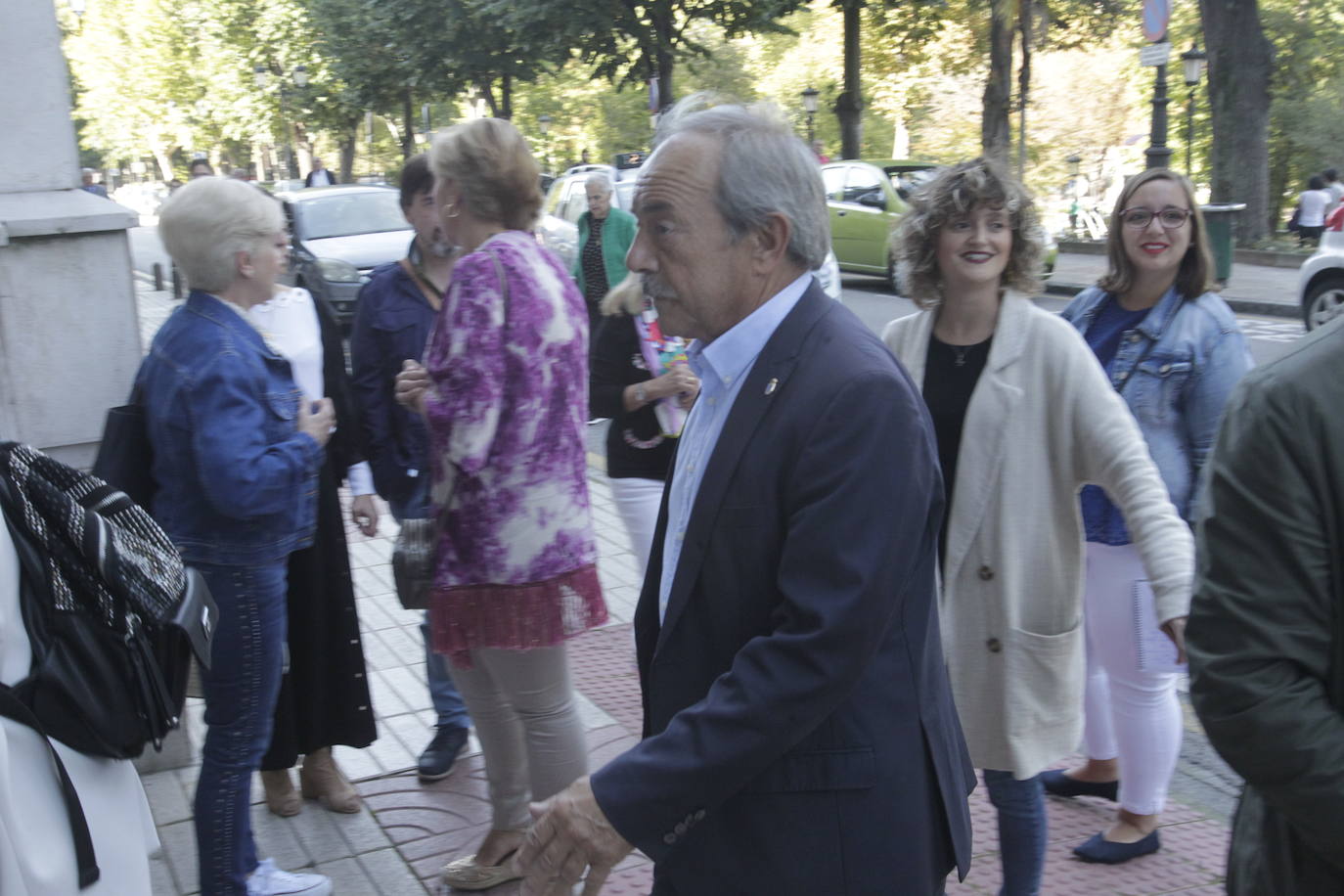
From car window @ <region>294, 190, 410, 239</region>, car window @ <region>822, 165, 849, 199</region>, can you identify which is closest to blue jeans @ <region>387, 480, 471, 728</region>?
car window @ <region>294, 190, 410, 239</region>

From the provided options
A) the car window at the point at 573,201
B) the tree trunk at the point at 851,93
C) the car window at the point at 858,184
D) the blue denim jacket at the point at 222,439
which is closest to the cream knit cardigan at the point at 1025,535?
the blue denim jacket at the point at 222,439

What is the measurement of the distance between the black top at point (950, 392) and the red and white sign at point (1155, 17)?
43.8 feet

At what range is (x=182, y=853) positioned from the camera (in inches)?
148

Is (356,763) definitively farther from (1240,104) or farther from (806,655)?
(1240,104)

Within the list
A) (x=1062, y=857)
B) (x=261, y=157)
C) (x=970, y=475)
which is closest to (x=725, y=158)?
(x=970, y=475)

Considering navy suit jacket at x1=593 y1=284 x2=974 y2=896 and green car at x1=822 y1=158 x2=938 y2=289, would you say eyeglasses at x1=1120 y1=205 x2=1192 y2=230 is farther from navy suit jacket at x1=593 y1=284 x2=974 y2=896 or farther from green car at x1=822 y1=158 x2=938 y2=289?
green car at x1=822 y1=158 x2=938 y2=289

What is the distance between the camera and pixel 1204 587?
1.57 meters

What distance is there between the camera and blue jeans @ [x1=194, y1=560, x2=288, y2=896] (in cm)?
310

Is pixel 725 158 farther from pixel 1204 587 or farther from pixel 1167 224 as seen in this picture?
pixel 1167 224

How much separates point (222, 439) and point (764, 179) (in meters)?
1.60

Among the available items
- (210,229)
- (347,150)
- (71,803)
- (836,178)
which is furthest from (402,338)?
(347,150)

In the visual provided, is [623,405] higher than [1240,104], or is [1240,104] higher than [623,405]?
[1240,104]

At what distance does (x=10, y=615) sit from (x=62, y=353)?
218cm

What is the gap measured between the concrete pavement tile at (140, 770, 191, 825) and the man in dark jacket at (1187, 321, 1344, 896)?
3273 millimetres
